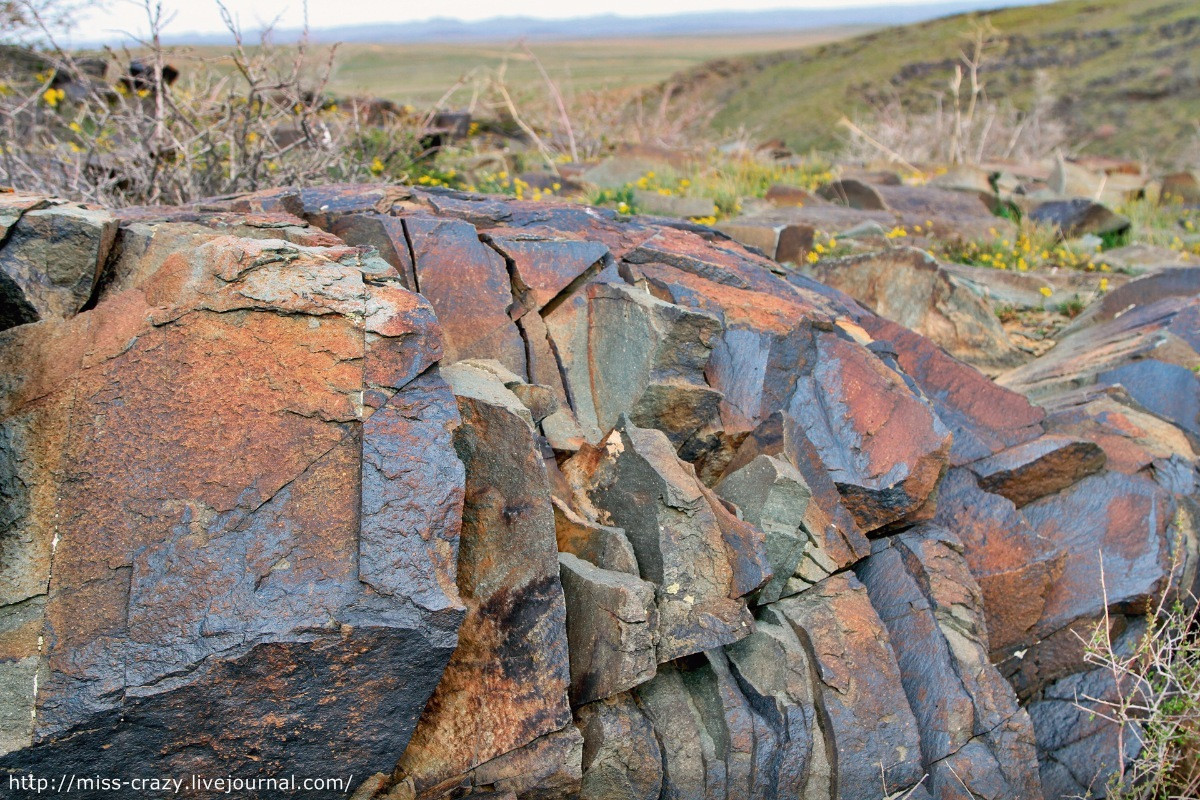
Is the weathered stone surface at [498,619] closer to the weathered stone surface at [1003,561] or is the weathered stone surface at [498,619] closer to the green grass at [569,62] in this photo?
the weathered stone surface at [1003,561]

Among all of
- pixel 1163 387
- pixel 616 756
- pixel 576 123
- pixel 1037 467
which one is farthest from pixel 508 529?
pixel 576 123

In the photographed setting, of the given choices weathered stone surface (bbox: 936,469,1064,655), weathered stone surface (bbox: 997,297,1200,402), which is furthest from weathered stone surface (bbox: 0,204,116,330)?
weathered stone surface (bbox: 997,297,1200,402)

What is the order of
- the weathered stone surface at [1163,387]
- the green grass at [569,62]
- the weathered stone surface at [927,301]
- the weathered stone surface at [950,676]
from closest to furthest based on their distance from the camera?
the weathered stone surface at [950,676] < the weathered stone surface at [1163,387] < the weathered stone surface at [927,301] < the green grass at [569,62]

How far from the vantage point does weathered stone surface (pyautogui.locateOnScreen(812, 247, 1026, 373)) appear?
5.98 metres

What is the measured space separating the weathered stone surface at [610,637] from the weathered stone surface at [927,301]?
377cm

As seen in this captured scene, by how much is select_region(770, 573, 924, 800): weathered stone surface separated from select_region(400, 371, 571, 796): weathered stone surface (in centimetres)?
82

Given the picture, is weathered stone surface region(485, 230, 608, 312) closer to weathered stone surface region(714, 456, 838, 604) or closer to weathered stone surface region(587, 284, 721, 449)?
weathered stone surface region(587, 284, 721, 449)

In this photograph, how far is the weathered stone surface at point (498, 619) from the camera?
2516 mm

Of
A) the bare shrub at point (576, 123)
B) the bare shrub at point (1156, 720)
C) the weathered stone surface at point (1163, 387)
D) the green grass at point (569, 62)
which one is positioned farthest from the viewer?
the green grass at point (569, 62)

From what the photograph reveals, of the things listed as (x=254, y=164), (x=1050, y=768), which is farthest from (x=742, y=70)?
(x=1050, y=768)

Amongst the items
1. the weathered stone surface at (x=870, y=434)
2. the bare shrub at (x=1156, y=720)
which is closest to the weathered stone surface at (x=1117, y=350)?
the weathered stone surface at (x=870, y=434)

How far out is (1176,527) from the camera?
3908 mm

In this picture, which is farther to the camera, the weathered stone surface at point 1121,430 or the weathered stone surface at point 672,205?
the weathered stone surface at point 672,205

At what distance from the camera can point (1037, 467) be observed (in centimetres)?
396
